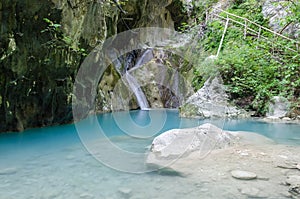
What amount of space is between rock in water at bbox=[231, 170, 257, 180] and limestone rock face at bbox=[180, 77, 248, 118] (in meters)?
5.07

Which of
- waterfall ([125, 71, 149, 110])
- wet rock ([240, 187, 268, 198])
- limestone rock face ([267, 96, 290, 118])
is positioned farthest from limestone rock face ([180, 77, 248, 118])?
wet rock ([240, 187, 268, 198])

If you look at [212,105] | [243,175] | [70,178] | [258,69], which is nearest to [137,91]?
[212,105]

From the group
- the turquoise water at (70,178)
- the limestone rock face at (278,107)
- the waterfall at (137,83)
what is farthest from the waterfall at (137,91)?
the turquoise water at (70,178)

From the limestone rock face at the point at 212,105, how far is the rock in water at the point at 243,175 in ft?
16.6

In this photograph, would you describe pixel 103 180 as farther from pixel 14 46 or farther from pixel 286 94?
pixel 286 94

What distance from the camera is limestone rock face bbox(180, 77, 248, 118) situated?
7.58 meters

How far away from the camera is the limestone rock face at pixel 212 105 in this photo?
7578 millimetres

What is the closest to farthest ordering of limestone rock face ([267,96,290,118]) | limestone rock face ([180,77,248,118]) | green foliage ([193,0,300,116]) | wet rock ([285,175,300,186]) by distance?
1. wet rock ([285,175,300,186])
2. limestone rock face ([267,96,290,118])
3. green foliage ([193,0,300,116])
4. limestone rock face ([180,77,248,118])

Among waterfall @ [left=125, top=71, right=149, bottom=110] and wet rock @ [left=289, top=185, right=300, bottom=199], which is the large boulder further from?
waterfall @ [left=125, top=71, right=149, bottom=110]

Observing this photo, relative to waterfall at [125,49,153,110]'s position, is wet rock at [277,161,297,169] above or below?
below

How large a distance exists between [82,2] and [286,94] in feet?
18.9

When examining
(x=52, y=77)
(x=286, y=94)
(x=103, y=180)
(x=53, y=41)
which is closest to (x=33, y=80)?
(x=52, y=77)

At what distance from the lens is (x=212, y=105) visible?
302 inches

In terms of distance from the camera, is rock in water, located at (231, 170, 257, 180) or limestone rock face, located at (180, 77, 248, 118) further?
limestone rock face, located at (180, 77, 248, 118)
